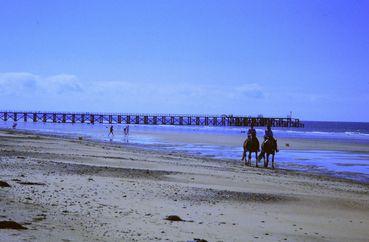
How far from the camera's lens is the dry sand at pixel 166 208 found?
7133 millimetres

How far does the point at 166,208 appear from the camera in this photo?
9.17 m

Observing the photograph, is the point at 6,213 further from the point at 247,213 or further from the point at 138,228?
the point at 247,213

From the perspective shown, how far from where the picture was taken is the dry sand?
281 inches

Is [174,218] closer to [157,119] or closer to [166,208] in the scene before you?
[166,208]

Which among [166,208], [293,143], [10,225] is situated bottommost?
[293,143]

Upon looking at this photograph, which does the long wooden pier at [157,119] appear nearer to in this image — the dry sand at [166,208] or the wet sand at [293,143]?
the wet sand at [293,143]

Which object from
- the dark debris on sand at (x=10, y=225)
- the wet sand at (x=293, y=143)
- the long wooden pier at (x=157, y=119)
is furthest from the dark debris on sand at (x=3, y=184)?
the long wooden pier at (x=157, y=119)

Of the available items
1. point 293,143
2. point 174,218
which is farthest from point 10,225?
point 293,143

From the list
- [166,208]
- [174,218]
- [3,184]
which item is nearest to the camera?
[174,218]

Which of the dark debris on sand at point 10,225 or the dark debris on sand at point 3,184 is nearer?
the dark debris on sand at point 10,225

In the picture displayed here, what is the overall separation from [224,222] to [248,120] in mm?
108967

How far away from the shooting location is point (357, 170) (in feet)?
73.9

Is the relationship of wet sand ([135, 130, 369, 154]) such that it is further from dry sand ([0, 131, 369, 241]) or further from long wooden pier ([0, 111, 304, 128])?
long wooden pier ([0, 111, 304, 128])

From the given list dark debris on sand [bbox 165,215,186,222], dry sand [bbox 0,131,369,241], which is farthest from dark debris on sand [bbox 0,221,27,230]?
dark debris on sand [bbox 165,215,186,222]
